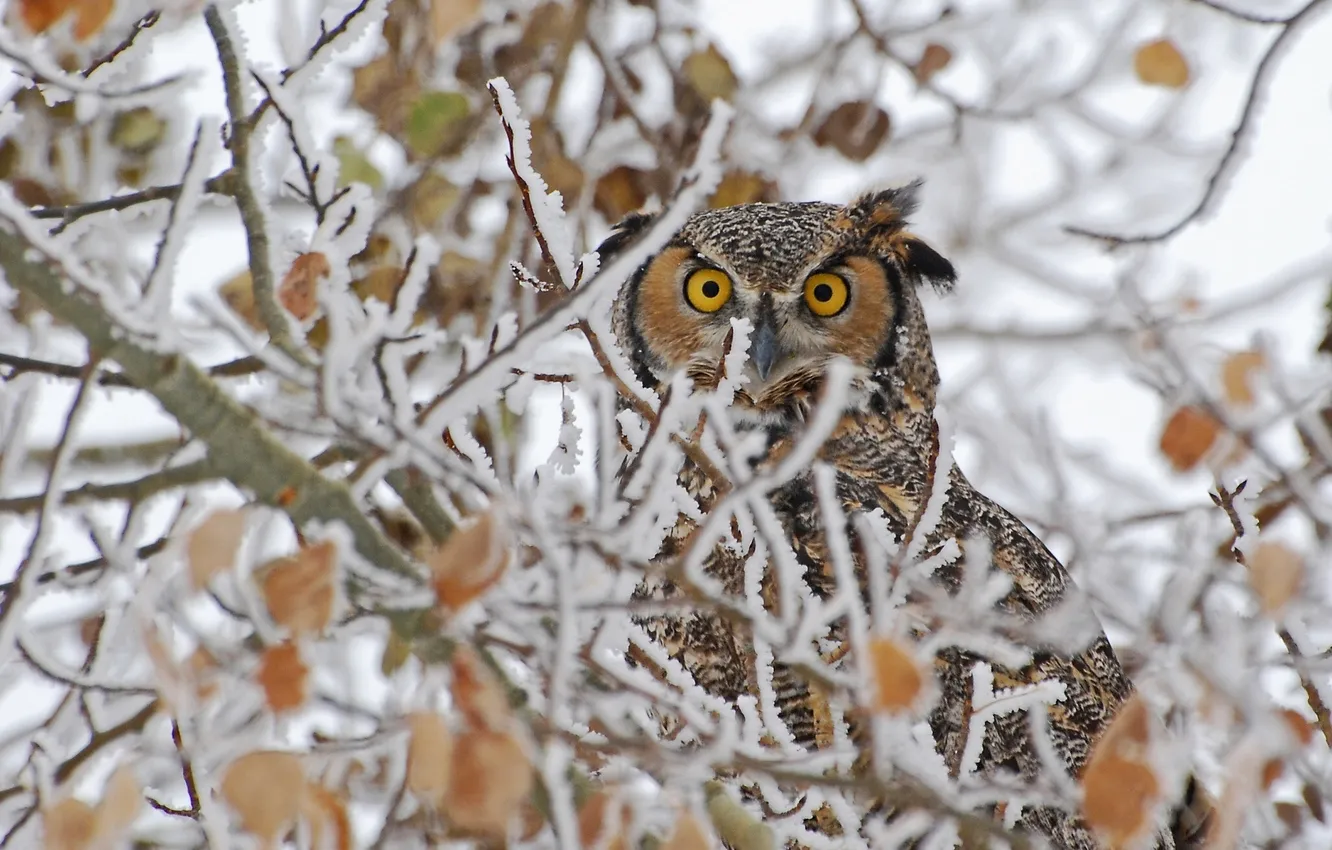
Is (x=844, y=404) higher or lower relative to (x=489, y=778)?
higher

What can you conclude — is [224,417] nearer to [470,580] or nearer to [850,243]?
[470,580]

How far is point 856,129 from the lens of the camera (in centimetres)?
397

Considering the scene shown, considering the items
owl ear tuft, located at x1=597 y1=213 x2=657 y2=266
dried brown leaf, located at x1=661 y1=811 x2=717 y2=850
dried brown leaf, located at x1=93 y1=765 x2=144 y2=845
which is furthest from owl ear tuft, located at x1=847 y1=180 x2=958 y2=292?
dried brown leaf, located at x1=93 y1=765 x2=144 y2=845

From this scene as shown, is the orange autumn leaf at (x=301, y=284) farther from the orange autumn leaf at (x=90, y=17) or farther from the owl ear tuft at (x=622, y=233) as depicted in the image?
the owl ear tuft at (x=622, y=233)

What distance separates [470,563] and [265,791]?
0.34 meters

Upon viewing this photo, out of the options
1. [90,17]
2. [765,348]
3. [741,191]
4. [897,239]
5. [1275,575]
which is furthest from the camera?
[741,191]

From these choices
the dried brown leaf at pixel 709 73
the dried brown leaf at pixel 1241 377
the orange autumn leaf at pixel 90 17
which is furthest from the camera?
the dried brown leaf at pixel 709 73

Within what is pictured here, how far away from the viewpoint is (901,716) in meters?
1.54

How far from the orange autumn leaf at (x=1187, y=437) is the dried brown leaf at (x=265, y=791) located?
1384 mm

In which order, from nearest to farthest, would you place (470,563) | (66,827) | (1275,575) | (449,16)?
1. (470,563)
2. (66,827)
3. (1275,575)
4. (449,16)

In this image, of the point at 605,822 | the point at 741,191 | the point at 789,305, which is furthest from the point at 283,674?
the point at 741,191

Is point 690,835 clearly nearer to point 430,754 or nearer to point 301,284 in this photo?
point 430,754

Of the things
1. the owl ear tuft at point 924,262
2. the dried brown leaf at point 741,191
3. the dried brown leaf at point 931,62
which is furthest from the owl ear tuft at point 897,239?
the dried brown leaf at point 931,62

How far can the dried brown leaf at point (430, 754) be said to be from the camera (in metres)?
1.49
